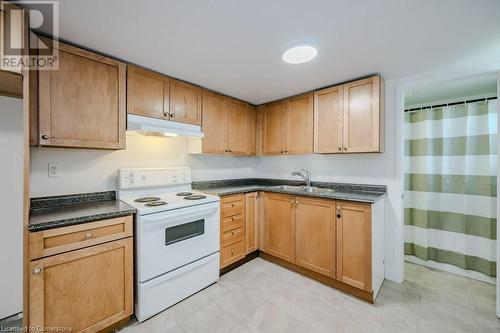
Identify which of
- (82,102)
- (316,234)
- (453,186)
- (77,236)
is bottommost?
Answer: (316,234)

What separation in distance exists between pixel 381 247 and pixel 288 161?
156 centimetres

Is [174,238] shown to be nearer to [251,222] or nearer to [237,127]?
[251,222]

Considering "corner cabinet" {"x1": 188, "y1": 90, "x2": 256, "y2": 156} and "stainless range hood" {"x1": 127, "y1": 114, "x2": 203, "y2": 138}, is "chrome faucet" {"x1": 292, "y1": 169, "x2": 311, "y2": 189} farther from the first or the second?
"stainless range hood" {"x1": 127, "y1": 114, "x2": 203, "y2": 138}

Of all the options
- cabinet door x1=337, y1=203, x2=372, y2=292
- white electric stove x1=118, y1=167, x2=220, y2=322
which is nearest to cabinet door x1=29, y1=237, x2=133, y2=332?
white electric stove x1=118, y1=167, x2=220, y2=322

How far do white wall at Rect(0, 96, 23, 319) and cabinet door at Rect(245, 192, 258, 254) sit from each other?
203cm

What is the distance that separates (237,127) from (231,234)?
1.43 metres

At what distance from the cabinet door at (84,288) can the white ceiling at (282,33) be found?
1.51 meters

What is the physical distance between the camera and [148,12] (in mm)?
1268

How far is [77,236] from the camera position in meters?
1.39

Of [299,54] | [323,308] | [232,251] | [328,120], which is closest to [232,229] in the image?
[232,251]

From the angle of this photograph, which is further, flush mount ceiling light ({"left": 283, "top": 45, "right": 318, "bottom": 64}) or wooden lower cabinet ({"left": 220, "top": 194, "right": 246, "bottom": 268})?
wooden lower cabinet ({"left": 220, "top": 194, "right": 246, "bottom": 268})

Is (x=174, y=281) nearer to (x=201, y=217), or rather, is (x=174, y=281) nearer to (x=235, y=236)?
(x=201, y=217)

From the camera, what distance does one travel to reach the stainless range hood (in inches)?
74.7

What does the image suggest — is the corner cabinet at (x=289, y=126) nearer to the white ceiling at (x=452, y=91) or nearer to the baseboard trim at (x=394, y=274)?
the white ceiling at (x=452, y=91)
